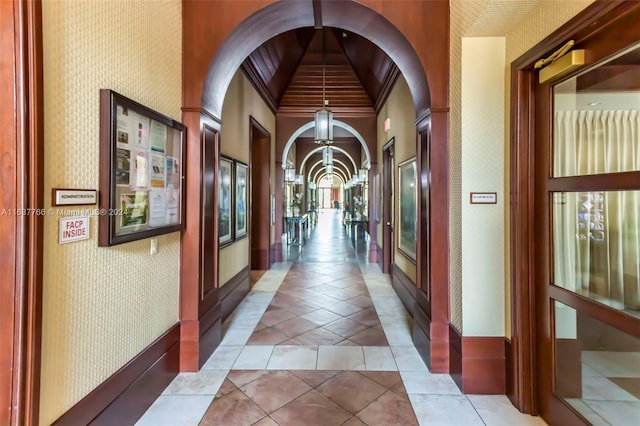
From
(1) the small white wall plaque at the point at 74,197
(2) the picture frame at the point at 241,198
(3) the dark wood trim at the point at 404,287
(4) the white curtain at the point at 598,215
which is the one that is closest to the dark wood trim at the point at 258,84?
(2) the picture frame at the point at 241,198

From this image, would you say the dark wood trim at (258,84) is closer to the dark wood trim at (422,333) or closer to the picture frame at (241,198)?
the picture frame at (241,198)

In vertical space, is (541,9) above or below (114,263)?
above

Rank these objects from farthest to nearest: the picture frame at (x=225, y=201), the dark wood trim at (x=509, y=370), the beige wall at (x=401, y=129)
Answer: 1. the beige wall at (x=401, y=129)
2. the picture frame at (x=225, y=201)
3. the dark wood trim at (x=509, y=370)

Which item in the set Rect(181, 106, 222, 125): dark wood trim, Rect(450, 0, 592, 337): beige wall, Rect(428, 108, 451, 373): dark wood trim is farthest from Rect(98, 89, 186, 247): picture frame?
Rect(450, 0, 592, 337): beige wall

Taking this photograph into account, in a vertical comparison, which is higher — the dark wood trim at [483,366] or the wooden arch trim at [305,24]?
the wooden arch trim at [305,24]

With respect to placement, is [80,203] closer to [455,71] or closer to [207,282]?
[207,282]

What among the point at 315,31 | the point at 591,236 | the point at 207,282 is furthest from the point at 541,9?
the point at 315,31

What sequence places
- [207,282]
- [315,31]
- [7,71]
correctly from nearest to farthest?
[7,71] → [207,282] → [315,31]

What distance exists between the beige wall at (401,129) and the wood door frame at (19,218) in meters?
3.57

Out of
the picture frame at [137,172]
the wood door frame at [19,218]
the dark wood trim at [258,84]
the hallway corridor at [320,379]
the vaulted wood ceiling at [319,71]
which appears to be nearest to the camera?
the wood door frame at [19,218]

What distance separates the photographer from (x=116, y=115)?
1859 mm

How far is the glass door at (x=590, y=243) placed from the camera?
1.61m

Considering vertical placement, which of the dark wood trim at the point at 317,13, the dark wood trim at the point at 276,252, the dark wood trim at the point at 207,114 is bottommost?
the dark wood trim at the point at 276,252

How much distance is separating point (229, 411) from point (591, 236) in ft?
8.48
